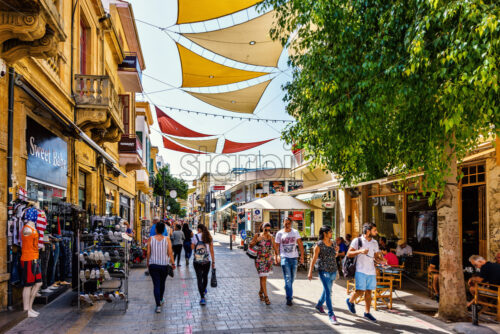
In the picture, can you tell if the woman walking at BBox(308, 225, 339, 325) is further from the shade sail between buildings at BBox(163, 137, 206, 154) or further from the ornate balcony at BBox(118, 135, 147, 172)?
the ornate balcony at BBox(118, 135, 147, 172)

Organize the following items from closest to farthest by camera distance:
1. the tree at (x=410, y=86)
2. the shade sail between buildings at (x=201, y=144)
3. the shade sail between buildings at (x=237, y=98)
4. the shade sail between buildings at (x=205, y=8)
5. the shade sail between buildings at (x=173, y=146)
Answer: the tree at (x=410, y=86) → the shade sail between buildings at (x=205, y=8) → the shade sail between buildings at (x=237, y=98) → the shade sail between buildings at (x=201, y=144) → the shade sail between buildings at (x=173, y=146)

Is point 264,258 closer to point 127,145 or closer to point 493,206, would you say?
point 493,206

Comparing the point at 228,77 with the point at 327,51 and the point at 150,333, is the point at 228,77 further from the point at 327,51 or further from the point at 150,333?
the point at 150,333

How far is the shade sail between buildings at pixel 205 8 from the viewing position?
10297mm

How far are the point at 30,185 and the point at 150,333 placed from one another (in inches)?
168

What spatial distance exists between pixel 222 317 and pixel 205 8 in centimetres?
816

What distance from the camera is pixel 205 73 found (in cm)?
1349

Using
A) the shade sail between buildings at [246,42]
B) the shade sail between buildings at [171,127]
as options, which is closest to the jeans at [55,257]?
the shade sail between buildings at [246,42]

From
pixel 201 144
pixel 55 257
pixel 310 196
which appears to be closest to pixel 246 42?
Answer: pixel 310 196

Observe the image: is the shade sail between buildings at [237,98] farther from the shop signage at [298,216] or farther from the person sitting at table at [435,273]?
the person sitting at table at [435,273]

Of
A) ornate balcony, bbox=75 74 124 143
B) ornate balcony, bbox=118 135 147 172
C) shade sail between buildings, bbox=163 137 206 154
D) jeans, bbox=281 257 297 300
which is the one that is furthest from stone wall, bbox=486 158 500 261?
ornate balcony, bbox=118 135 147 172

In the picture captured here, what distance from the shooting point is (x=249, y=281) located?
34.3 feet

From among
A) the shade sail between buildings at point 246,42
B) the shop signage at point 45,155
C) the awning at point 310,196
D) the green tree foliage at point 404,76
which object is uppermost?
the shade sail between buildings at point 246,42

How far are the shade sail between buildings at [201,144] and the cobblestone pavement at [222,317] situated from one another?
391 inches
